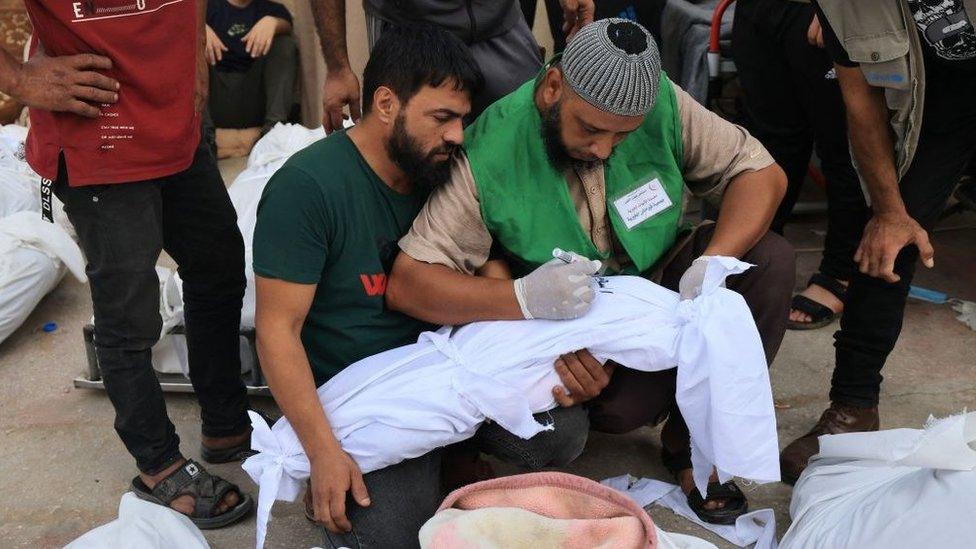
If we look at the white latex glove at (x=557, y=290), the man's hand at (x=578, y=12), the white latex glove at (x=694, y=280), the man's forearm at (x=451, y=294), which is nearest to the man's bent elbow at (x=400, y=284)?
the man's forearm at (x=451, y=294)

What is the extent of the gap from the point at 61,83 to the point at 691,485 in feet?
5.56

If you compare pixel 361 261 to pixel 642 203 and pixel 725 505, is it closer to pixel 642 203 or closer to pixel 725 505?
pixel 642 203

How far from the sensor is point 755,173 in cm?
227

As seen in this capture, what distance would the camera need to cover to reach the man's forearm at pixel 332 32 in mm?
2574

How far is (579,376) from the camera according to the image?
2061 millimetres

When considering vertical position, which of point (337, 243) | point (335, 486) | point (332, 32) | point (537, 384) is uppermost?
point (332, 32)

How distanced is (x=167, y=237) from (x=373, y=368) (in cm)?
67

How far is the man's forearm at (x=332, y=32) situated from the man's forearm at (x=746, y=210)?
1086 mm

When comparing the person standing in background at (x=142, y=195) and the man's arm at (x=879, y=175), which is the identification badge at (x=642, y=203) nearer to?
the man's arm at (x=879, y=175)

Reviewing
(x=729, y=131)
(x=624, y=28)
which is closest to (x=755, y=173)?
(x=729, y=131)

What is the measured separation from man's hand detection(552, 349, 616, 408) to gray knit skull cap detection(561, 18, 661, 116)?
1.76 ft

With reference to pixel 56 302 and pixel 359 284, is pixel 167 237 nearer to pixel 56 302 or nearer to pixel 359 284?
pixel 359 284

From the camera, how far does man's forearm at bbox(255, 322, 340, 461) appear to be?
1945mm

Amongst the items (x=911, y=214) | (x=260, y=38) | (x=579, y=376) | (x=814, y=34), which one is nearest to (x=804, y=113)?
(x=814, y=34)
